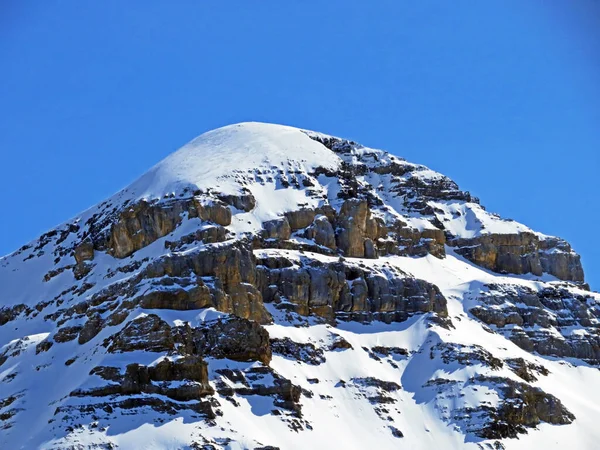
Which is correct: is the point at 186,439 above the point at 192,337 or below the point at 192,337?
below

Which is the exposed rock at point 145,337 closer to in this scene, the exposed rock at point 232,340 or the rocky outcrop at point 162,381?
the rocky outcrop at point 162,381

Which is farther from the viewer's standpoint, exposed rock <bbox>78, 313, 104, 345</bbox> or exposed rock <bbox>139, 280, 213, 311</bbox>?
exposed rock <bbox>78, 313, 104, 345</bbox>

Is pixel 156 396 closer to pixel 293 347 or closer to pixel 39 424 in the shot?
pixel 39 424

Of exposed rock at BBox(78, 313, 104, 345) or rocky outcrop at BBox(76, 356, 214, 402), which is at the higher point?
exposed rock at BBox(78, 313, 104, 345)

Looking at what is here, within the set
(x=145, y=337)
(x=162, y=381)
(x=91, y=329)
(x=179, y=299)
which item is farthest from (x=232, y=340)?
(x=91, y=329)

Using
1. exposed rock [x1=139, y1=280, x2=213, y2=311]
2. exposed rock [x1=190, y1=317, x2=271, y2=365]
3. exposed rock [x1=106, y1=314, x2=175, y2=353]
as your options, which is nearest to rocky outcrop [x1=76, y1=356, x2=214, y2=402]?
exposed rock [x1=106, y1=314, x2=175, y2=353]

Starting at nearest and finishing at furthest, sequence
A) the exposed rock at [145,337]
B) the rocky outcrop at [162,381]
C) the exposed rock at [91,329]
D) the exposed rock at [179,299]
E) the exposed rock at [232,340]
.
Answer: the rocky outcrop at [162,381]
the exposed rock at [145,337]
the exposed rock at [232,340]
the exposed rock at [179,299]
the exposed rock at [91,329]

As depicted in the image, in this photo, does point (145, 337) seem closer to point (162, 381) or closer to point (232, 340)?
point (162, 381)

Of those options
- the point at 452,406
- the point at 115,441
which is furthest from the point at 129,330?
the point at 452,406

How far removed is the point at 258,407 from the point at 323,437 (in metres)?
11.4

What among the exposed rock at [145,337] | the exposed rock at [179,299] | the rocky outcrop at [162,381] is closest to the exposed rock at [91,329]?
the exposed rock at [179,299]

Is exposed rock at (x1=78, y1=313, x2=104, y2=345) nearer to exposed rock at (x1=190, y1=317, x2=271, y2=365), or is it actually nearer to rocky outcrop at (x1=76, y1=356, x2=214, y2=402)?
exposed rock at (x1=190, y1=317, x2=271, y2=365)

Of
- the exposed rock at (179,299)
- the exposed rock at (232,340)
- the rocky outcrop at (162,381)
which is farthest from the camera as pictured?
the exposed rock at (179,299)

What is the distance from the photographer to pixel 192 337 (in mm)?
182750
